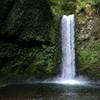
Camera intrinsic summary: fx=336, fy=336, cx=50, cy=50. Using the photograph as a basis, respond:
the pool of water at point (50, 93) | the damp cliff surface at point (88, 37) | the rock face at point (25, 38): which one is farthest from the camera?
the rock face at point (25, 38)

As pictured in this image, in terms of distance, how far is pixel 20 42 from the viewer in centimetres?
2081

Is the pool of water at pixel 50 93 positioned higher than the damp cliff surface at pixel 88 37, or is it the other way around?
the damp cliff surface at pixel 88 37

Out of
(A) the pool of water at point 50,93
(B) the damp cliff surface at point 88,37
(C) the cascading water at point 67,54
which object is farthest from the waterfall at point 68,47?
(A) the pool of water at point 50,93

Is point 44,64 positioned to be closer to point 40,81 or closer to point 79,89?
point 40,81

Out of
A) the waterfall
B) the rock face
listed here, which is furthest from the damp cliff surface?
Answer: the rock face

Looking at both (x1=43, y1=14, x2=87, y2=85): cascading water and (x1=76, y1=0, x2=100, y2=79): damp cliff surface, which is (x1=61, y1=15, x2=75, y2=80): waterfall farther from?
(x1=76, y1=0, x2=100, y2=79): damp cliff surface

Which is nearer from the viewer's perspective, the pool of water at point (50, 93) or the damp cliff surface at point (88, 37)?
the pool of water at point (50, 93)

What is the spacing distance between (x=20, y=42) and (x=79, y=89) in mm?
6776

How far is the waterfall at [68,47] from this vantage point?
2016cm

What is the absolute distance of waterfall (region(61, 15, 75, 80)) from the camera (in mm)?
20156

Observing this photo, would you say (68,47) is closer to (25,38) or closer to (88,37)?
(88,37)

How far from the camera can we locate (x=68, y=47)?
20.9m

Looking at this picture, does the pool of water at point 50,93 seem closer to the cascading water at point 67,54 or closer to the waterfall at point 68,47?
the cascading water at point 67,54

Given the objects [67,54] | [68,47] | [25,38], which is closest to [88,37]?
[68,47]
